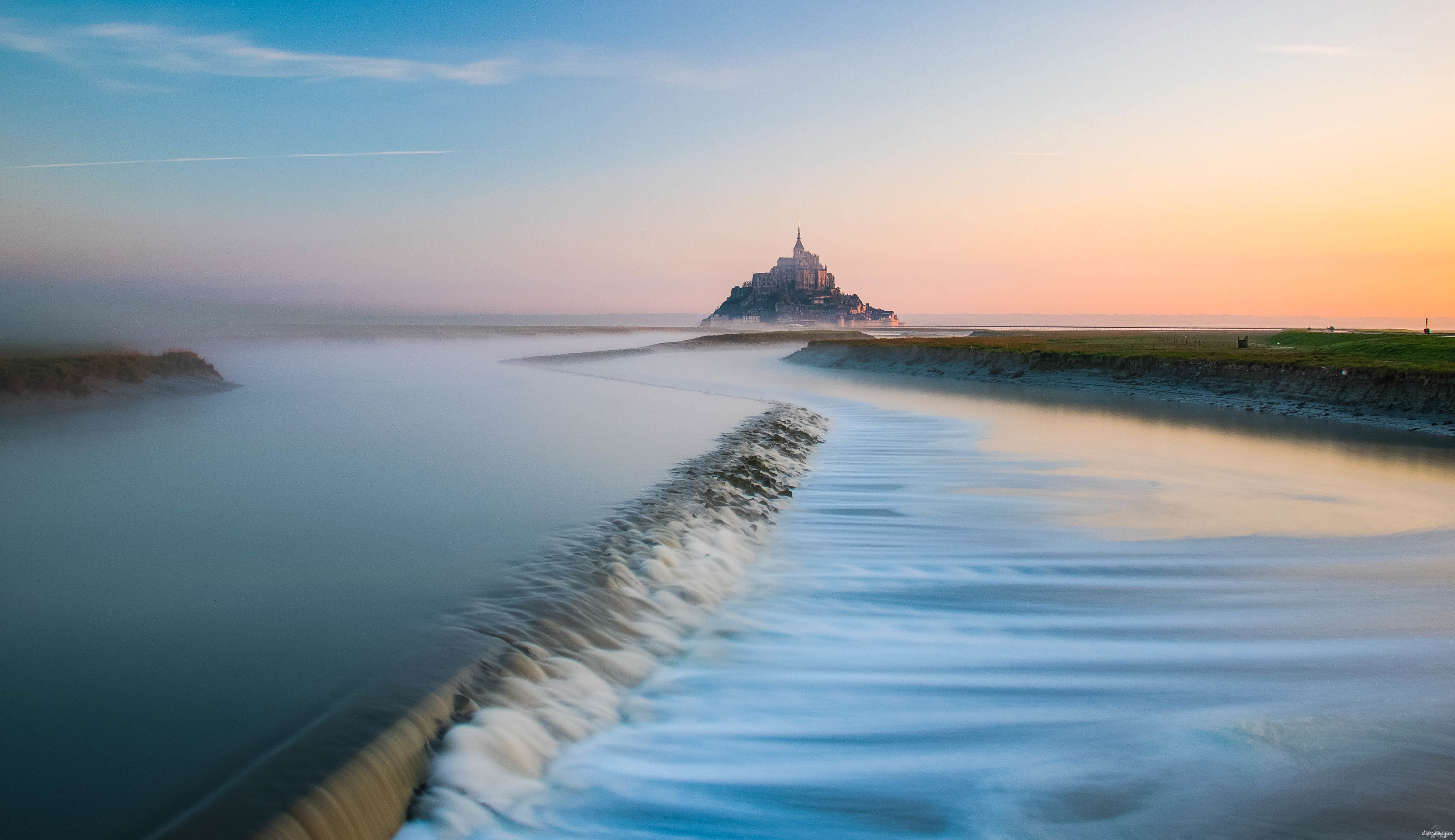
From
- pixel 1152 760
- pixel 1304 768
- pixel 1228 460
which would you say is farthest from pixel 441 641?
pixel 1228 460

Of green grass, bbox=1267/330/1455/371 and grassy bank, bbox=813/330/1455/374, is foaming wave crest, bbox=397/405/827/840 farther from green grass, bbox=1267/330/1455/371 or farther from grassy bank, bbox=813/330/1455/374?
green grass, bbox=1267/330/1455/371

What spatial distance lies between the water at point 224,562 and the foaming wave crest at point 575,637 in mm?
601

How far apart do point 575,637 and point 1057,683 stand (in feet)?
10.8

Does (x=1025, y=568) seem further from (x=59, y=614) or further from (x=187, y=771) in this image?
(x=59, y=614)

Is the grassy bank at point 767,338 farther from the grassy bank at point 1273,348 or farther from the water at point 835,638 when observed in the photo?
the water at point 835,638

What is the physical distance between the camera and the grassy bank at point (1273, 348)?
26484 millimetres

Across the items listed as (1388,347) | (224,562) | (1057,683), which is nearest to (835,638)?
(1057,683)

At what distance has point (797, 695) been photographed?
5359 mm

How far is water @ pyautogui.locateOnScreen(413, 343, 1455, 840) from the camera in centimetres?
402

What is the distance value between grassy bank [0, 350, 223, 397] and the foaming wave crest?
1859 centimetres

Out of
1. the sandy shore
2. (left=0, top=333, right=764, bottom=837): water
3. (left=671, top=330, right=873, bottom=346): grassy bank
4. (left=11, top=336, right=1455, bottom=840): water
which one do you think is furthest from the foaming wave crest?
(left=671, top=330, right=873, bottom=346): grassy bank

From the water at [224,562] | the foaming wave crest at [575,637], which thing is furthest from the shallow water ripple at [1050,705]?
the water at [224,562]

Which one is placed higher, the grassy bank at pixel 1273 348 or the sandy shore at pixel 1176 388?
the grassy bank at pixel 1273 348

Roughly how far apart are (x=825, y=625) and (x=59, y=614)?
580 centimetres
